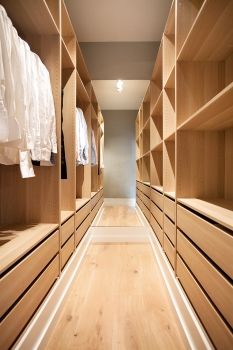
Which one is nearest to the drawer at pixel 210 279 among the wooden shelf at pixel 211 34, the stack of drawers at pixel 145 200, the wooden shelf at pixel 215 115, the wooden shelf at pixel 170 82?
the wooden shelf at pixel 215 115

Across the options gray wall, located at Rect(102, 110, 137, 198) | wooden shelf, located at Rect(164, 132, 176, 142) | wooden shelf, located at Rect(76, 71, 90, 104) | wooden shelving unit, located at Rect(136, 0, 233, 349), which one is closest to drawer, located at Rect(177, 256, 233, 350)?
wooden shelving unit, located at Rect(136, 0, 233, 349)

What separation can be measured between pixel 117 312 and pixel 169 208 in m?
0.93

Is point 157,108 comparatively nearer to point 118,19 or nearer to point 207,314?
point 118,19

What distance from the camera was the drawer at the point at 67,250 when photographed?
1902 millimetres

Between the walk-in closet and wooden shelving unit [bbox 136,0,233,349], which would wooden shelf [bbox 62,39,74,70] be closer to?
the walk-in closet

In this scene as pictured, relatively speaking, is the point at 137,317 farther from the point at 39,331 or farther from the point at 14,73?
the point at 14,73

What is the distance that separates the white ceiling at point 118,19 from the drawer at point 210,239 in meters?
2.58

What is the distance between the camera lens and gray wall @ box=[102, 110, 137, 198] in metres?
6.40

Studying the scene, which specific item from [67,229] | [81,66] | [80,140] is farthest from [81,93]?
[67,229]

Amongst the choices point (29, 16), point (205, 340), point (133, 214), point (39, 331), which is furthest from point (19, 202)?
point (133, 214)

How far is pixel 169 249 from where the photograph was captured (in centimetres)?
207

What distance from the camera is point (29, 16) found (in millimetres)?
1561

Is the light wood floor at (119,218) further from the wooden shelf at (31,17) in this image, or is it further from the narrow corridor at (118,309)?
the wooden shelf at (31,17)

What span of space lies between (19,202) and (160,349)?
3.88 ft
